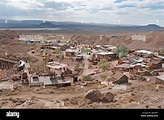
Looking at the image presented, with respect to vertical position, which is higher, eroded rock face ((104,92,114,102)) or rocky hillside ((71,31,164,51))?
rocky hillside ((71,31,164,51))

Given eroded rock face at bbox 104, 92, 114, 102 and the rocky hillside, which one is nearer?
eroded rock face at bbox 104, 92, 114, 102

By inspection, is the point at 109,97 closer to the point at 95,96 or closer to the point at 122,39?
the point at 95,96

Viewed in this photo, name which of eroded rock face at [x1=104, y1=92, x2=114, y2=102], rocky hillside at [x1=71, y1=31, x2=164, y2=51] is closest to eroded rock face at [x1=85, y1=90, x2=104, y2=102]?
eroded rock face at [x1=104, y1=92, x2=114, y2=102]

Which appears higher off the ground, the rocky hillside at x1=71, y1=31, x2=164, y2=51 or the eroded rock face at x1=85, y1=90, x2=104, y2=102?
the rocky hillside at x1=71, y1=31, x2=164, y2=51

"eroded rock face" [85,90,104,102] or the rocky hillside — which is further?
the rocky hillside

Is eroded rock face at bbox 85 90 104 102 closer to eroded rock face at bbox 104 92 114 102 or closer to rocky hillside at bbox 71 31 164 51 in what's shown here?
eroded rock face at bbox 104 92 114 102
